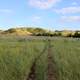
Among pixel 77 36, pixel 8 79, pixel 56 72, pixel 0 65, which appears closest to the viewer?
pixel 8 79

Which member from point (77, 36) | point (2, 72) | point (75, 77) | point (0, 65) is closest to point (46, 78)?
point (75, 77)

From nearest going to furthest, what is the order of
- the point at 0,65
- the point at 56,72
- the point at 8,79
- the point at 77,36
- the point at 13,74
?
the point at 8,79 → the point at 13,74 → the point at 56,72 → the point at 0,65 → the point at 77,36

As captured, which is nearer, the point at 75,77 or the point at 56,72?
the point at 75,77

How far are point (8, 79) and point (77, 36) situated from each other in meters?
120

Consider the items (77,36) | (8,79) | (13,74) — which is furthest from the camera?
(77,36)

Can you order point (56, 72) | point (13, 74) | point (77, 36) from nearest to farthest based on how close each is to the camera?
1. point (13, 74)
2. point (56, 72)
3. point (77, 36)

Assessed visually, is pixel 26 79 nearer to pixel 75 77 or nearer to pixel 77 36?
pixel 75 77

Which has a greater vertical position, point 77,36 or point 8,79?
point 8,79

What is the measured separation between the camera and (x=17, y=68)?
1819 centimetres

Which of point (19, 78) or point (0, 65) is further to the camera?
point (0, 65)

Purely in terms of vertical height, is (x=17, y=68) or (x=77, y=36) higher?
(x=17, y=68)

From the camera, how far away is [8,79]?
14.9 metres

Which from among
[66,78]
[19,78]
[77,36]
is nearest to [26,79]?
[19,78]

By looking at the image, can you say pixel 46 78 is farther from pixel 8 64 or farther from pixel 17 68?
pixel 8 64
